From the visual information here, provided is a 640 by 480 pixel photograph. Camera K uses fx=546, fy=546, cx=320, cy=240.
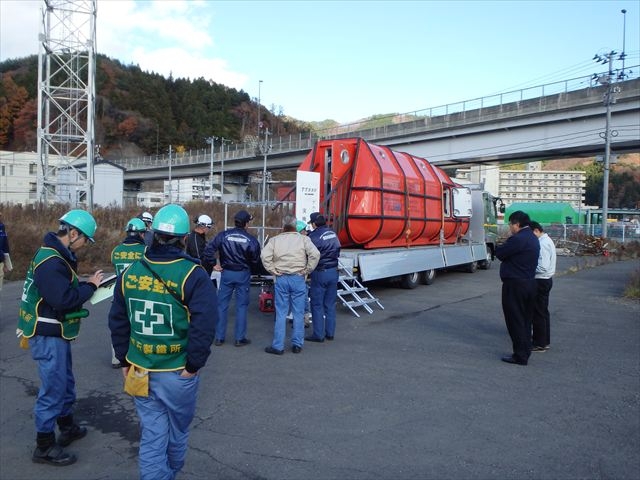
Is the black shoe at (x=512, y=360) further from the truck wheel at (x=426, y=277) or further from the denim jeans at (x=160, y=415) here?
the truck wheel at (x=426, y=277)

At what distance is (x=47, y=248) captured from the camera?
166 inches

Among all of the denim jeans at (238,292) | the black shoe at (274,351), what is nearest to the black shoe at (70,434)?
the black shoe at (274,351)

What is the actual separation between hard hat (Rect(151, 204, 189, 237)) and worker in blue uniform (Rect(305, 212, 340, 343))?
524cm

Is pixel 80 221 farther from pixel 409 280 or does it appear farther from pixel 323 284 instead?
pixel 409 280

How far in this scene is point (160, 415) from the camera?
3.27m

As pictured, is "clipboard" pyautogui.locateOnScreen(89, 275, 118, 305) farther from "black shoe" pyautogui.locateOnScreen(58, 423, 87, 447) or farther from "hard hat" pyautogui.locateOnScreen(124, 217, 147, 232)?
"hard hat" pyautogui.locateOnScreen(124, 217, 147, 232)

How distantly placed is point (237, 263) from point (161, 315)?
4.78 metres

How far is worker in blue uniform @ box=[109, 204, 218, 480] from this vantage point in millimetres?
3252

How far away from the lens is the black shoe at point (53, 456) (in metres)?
4.28

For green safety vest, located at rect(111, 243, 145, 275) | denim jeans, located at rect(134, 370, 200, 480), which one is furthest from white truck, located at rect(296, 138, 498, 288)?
denim jeans, located at rect(134, 370, 200, 480)

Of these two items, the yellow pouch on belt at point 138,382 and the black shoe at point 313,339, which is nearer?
the yellow pouch on belt at point 138,382

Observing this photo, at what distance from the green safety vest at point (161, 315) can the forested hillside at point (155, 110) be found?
10476 centimetres

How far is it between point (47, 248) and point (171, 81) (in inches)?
5519

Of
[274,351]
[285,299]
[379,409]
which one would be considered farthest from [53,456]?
[285,299]
